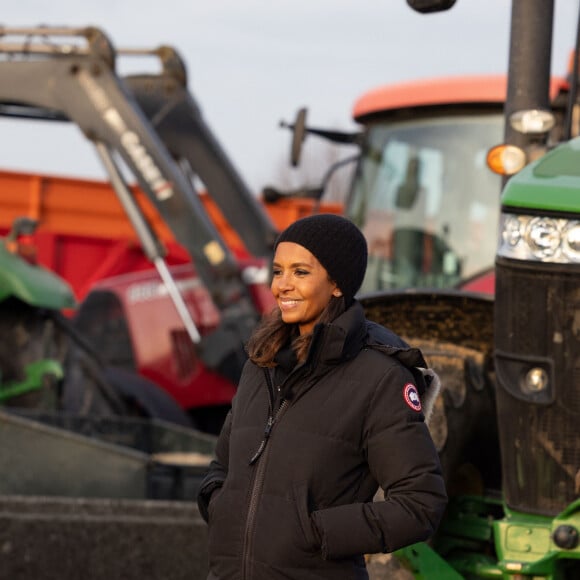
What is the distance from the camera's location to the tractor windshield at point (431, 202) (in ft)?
22.7

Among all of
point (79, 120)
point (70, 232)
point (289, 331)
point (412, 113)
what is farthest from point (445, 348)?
point (70, 232)

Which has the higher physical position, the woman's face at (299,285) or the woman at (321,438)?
the woman's face at (299,285)

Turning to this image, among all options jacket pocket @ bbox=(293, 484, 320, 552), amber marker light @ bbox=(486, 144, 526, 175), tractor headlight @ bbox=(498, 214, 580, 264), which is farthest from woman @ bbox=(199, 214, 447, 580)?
amber marker light @ bbox=(486, 144, 526, 175)

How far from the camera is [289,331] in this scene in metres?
3.01

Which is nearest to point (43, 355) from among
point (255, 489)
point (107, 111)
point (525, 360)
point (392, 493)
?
point (107, 111)

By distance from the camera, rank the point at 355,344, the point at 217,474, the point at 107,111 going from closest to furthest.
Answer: the point at 355,344 < the point at 217,474 < the point at 107,111

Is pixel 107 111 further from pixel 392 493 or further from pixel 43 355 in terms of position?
pixel 392 493

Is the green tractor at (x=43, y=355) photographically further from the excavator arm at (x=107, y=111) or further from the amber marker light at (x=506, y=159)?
the amber marker light at (x=506, y=159)

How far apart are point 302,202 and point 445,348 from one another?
404 inches

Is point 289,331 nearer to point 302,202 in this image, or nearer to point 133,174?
point 133,174

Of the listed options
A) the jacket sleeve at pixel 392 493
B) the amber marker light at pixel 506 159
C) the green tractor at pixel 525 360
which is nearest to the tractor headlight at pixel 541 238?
the green tractor at pixel 525 360

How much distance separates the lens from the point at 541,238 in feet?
13.3

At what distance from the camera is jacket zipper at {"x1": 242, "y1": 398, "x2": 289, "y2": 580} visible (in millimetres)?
2816

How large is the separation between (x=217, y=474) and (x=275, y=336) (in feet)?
1.09
